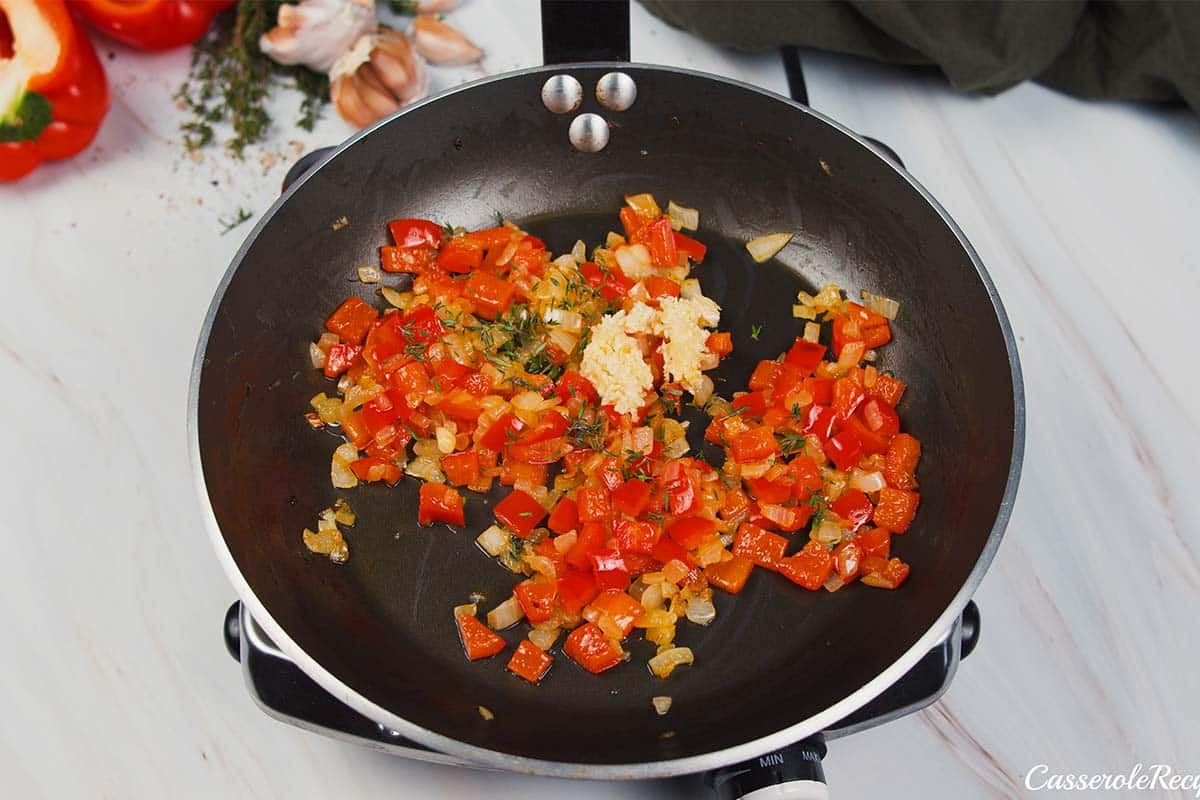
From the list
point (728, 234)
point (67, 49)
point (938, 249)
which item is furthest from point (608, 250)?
point (67, 49)

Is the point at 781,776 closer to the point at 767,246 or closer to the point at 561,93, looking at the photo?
the point at 767,246

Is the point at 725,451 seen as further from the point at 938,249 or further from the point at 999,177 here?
the point at 999,177

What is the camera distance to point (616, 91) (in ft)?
5.44

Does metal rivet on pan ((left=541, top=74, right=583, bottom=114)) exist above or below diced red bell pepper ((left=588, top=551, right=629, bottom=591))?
above

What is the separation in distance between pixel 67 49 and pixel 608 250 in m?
0.98

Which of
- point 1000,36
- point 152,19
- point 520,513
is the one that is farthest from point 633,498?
point 152,19

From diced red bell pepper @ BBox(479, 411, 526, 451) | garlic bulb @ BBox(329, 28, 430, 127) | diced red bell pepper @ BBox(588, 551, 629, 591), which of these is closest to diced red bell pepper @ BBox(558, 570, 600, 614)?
diced red bell pepper @ BBox(588, 551, 629, 591)

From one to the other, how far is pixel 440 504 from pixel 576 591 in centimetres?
23

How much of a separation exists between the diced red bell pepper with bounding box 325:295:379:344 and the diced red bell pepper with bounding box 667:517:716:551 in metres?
0.57

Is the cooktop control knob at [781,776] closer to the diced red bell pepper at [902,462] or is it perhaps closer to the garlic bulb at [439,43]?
the diced red bell pepper at [902,462]

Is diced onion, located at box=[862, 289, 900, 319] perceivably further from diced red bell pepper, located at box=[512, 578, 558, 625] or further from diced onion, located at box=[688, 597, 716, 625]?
diced red bell pepper, located at box=[512, 578, 558, 625]

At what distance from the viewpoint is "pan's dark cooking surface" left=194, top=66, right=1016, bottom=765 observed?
1280 mm

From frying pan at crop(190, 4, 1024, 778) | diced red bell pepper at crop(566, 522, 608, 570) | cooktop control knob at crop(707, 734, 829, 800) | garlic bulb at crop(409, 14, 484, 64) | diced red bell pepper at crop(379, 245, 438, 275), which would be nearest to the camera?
cooktop control knob at crop(707, 734, 829, 800)

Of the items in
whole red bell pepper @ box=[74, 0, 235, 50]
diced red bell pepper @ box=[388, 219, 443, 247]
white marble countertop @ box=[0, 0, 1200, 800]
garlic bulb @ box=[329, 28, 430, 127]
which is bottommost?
white marble countertop @ box=[0, 0, 1200, 800]
